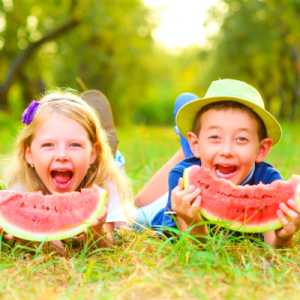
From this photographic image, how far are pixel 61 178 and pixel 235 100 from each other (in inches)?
52.4

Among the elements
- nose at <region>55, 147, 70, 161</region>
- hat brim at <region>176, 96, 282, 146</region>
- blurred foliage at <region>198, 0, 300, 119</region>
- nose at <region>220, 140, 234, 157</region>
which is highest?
blurred foliage at <region>198, 0, 300, 119</region>

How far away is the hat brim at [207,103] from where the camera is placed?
7.39ft

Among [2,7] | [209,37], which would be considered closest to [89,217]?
[2,7]

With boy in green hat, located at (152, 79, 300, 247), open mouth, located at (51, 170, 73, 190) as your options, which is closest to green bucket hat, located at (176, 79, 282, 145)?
boy in green hat, located at (152, 79, 300, 247)

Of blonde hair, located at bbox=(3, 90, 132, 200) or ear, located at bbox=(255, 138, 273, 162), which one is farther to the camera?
blonde hair, located at bbox=(3, 90, 132, 200)

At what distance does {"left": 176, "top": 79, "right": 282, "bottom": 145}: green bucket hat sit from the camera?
7.37ft

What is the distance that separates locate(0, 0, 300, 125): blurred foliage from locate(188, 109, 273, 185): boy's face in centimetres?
711

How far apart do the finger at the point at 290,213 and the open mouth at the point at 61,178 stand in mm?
1422

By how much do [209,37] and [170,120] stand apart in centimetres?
1512

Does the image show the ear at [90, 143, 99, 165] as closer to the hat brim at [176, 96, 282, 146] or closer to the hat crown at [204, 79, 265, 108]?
the hat brim at [176, 96, 282, 146]

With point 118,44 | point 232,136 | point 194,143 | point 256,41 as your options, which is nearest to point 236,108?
point 232,136

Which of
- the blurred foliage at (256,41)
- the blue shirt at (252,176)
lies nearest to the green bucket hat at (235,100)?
the blue shirt at (252,176)

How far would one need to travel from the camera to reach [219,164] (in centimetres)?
228

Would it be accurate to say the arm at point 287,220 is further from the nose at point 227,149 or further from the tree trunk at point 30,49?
the tree trunk at point 30,49
